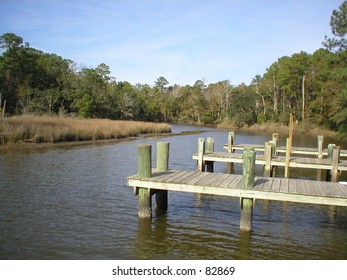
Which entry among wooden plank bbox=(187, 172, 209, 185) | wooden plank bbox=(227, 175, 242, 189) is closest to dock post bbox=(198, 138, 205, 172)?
wooden plank bbox=(187, 172, 209, 185)

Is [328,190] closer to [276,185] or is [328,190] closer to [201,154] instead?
[276,185]

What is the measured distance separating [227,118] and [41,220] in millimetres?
56037

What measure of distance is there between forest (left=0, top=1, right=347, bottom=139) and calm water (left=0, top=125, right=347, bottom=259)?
18.3 metres

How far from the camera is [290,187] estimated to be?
8.52 metres

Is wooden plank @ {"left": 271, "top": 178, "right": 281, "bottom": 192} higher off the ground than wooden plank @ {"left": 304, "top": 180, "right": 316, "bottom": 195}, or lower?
higher

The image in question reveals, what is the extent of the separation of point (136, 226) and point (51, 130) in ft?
61.0

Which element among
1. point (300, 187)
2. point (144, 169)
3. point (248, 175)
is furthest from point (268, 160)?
point (144, 169)

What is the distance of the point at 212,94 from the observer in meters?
79.2

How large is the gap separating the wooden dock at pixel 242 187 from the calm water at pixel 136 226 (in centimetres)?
82

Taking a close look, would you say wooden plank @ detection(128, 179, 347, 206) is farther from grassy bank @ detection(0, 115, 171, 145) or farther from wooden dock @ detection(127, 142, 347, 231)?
grassy bank @ detection(0, 115, 171, 145)

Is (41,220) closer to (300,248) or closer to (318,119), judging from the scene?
(300,248)

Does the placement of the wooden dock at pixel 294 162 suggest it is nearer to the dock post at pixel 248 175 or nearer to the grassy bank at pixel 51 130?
the dock post at pixel 248 175

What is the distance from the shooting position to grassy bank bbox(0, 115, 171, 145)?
22.3 meters
